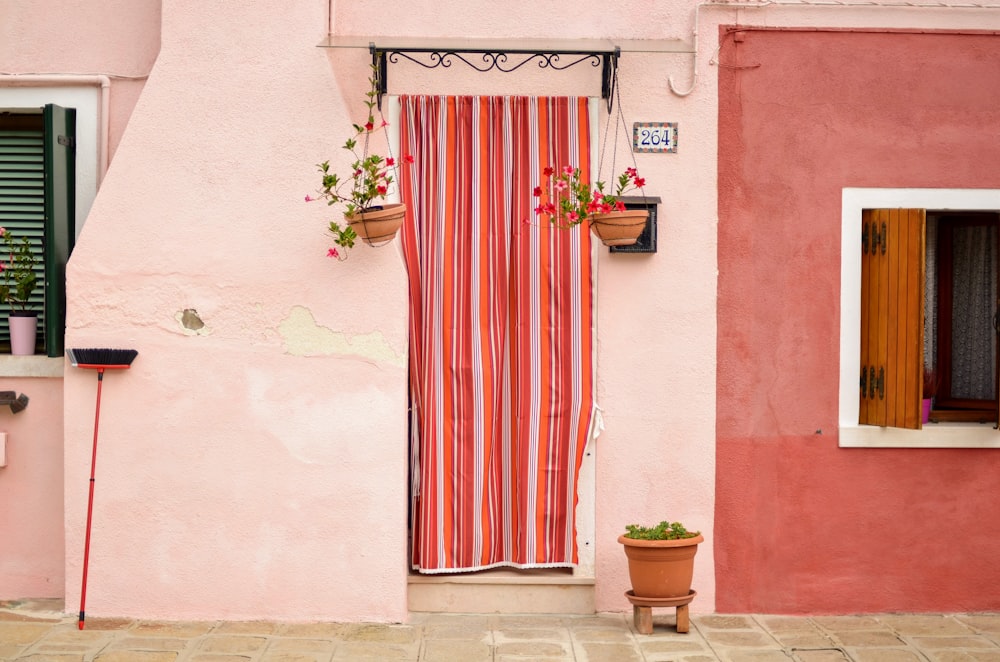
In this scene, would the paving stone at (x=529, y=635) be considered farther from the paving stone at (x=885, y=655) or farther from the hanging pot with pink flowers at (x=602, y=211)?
the hanging pot with pink flowers at (x=602, y=211)

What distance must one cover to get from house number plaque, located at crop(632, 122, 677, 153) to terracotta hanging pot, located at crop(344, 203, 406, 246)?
1.45 metres

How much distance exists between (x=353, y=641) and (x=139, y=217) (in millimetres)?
2653

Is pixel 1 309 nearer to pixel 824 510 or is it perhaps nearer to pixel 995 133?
pixel 824 510

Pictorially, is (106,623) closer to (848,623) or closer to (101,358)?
(101,358)

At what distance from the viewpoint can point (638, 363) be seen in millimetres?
6328

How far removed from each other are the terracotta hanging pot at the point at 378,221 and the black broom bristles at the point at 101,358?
4.90 ft

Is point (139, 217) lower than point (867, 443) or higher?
higher

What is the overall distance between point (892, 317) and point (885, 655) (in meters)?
1.89

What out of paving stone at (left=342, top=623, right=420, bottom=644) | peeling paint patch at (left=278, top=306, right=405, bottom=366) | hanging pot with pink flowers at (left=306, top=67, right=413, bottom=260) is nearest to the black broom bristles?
peeling paint patch at (left=278, top=306, right=405, bottom=366)

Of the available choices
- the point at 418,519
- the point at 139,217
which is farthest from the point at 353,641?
the point at 139,217

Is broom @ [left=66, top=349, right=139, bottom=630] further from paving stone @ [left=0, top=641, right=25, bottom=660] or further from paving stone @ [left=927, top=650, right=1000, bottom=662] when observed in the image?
paving stone @ [left=927, top=650, right=1000, bottom=662]

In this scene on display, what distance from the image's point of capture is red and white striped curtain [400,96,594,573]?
6.27 m

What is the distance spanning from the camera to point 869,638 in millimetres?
5941

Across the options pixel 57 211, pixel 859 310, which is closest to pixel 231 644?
pixel 57 211
